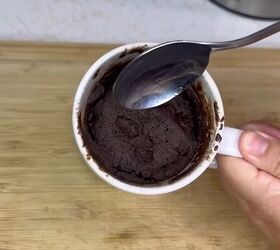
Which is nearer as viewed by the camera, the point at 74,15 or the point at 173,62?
the point at 173,62

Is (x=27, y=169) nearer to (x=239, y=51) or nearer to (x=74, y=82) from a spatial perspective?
(x=74, y=82)

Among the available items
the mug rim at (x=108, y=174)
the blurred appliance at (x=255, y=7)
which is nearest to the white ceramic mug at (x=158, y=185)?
the mug rim at (x=108, y=174)

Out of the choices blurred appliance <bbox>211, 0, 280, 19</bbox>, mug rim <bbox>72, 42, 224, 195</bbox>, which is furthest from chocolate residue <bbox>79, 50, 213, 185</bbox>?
blurred appliance <bbox>211, 0, 280, 19</bbox>

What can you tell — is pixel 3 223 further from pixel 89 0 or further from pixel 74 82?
pixel 89 0

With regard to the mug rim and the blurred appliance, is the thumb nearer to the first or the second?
the mug rim

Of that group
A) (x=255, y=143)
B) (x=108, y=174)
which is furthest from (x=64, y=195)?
(x=255, y=143)

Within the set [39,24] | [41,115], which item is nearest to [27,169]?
[41,115]

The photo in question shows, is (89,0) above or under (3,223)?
above
